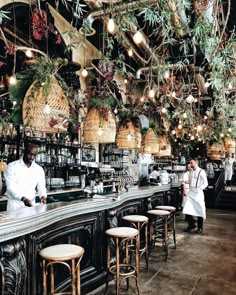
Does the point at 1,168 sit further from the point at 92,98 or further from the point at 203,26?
the point at 203,26

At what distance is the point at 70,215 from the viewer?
11.5ft

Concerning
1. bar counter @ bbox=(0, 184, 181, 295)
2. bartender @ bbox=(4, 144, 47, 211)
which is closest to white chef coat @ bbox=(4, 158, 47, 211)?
bartender @ bbox=(4, 144, 47, 211)

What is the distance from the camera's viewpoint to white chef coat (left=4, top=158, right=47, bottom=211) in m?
4.09

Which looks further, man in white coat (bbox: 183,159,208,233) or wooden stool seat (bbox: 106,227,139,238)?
man in white coat (bbox: 183,159,208,233)

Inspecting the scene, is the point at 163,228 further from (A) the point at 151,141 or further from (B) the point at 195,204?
(B) the point at 195,204

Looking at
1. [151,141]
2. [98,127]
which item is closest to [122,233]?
[98,127]

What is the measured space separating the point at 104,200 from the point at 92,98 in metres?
1.49

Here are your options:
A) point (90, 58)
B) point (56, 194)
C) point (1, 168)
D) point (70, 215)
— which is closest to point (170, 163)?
point (90, 58)

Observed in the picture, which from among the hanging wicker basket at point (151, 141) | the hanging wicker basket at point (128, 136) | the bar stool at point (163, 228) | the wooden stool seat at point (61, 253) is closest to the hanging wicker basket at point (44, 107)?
the wooden stool seat at point (61, 253)

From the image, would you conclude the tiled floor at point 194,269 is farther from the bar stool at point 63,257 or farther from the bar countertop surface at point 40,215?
the bar stool at point 63,257

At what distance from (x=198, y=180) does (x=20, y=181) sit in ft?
16.1

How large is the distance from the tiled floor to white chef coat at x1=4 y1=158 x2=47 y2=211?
1.60 m

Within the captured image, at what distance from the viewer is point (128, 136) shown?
5.24m

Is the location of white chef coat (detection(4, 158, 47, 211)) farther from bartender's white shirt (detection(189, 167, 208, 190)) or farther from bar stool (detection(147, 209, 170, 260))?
bartender's white shirt (detection(189, 167, 208, 190))
